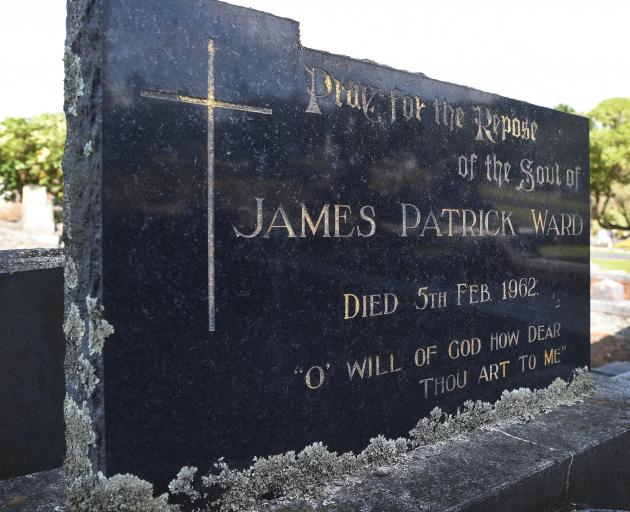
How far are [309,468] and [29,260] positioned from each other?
1.48 metres

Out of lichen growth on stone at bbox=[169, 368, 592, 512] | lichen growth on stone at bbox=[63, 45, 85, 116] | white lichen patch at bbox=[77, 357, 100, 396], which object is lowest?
lichen growth on stone at bbox=[169, 368, 592, 512]

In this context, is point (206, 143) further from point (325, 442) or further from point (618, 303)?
point (618, 303)

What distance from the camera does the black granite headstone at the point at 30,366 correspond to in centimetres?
Result: 236

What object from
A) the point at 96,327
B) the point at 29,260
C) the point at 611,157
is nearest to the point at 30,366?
the point at 29,260

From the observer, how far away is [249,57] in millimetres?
2037

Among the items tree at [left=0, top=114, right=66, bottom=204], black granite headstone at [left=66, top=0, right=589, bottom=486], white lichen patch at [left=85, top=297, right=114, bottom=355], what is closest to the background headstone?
black granite headstone at [left=66, top=0, right=589, bottom=486]

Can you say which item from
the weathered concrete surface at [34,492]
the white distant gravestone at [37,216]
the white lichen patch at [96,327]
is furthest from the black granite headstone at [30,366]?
the white distant gravestone at [37,216]

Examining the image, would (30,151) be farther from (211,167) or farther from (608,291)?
(211,167)

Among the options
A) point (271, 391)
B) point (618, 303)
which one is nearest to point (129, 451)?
point (271, 391)

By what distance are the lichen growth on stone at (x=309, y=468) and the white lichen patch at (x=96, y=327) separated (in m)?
0.51

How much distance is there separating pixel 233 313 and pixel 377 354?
0.73 m

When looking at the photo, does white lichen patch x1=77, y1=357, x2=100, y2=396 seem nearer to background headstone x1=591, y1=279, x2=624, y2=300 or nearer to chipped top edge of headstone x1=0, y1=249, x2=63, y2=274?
chipped top edge of headstone x1=0, y1=249, x2=63, y2=274

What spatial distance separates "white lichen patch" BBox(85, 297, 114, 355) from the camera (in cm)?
174

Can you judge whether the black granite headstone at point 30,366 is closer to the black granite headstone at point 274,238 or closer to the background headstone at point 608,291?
the black granite headstone at point 274,238
